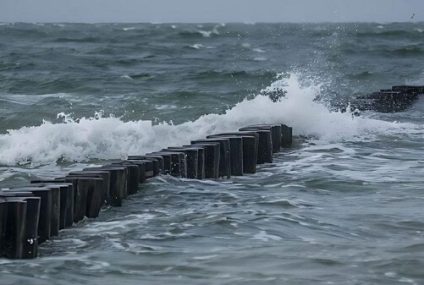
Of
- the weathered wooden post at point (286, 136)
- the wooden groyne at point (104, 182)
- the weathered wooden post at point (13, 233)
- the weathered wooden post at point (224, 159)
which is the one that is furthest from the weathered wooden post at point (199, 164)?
the weathered wooden post at point (13, 233)

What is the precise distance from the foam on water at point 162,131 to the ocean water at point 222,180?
0.11 ft

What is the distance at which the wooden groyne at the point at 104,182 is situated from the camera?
284 inches

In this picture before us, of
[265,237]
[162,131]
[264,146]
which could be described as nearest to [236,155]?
[264,146]

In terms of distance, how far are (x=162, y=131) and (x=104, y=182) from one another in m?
6.49

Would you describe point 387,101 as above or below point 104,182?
above

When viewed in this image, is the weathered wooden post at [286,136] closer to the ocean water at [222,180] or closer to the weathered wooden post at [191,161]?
the ocean water at [222,180]

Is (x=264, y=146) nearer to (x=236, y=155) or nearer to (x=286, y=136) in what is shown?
(x=236, y=155)

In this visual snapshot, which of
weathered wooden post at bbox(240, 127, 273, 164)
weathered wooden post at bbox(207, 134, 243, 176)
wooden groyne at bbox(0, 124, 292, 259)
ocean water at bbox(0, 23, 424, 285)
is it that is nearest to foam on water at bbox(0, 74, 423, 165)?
ocean water at bbox(0, 23, 424, 285)

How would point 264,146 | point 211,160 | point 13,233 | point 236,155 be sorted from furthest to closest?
point 264,146, point 236,155, point 211,160, point 13,233

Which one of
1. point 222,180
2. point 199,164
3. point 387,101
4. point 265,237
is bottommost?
point 265,237

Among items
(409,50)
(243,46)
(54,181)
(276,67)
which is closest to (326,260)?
(54,181)

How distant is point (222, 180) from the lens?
11.2m

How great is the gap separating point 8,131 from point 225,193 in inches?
313

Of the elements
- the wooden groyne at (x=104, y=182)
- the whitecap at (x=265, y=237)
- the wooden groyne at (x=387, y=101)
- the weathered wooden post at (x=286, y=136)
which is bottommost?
the whitecap at (x=265, y=237)
